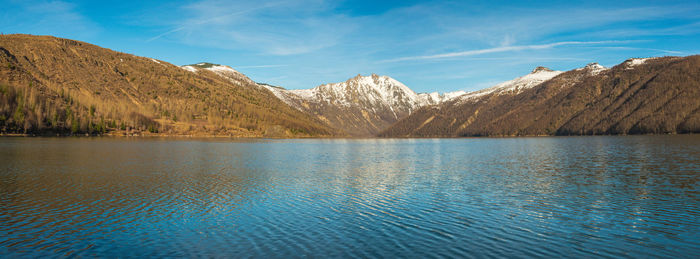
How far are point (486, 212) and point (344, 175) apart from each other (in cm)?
2800

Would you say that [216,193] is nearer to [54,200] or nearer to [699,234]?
[54,200]

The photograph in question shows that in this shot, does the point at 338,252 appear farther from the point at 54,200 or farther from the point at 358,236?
the point at 54,200

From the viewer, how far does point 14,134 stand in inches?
7397

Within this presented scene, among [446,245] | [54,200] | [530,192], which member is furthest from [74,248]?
[530,192]

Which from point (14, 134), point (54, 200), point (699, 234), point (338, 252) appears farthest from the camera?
point (14, 134)

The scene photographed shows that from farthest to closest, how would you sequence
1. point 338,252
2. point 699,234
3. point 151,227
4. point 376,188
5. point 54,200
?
point 376,188 < point 54,200 < point 151,227 < point 699,234 < point 338,252

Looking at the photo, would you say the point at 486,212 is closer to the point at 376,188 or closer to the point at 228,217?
the point at 376,188

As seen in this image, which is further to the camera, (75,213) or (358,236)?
(75,213)

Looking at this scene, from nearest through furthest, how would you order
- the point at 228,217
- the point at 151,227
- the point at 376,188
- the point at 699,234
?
the point at 699,234, the point at 151,227, the point at 228,217, the point at 376,188

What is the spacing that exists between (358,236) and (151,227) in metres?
13.1

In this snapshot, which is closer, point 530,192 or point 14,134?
point 530,192

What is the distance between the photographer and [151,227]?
78.7 ft

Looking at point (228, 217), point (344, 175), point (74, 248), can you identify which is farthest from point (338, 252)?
point (344, 175)

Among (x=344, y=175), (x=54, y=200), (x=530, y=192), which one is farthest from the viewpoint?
(x=344, y=175)
